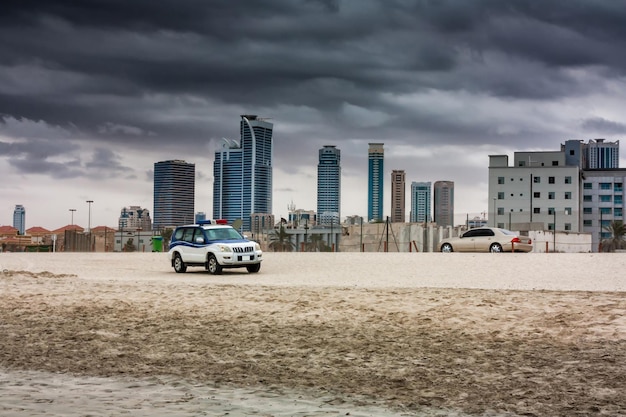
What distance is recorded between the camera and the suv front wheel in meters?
29.5

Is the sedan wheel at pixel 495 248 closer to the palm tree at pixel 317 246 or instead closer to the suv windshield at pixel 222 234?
the suv windshield at pixel 222 234

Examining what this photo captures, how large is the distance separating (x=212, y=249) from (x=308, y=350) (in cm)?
1655

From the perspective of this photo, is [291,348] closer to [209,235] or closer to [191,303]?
[191,303]

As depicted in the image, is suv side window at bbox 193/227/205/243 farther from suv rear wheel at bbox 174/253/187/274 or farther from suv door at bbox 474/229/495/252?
suv door at bbox 474/229/495/252

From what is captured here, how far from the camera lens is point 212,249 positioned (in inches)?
1164

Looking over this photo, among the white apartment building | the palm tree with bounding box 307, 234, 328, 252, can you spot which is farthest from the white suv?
the white apartment building

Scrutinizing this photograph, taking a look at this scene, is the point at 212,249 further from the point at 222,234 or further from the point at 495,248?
the point at 495,248

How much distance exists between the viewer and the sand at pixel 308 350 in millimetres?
9727

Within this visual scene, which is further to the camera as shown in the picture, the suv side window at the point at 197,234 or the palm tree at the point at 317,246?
the palm tree at the point at 317,246

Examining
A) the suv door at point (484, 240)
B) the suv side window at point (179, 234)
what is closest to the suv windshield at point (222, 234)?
the suv side window at point (179, 234)

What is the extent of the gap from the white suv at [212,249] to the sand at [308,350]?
5.54 m

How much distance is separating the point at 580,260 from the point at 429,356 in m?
23.7

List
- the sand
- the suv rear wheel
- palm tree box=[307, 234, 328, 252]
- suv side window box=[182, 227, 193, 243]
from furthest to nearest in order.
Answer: palm tree box=[307, 234, 328, 252] → the suv rear wheel → suv side window box=[182, 227, 193, 243] → the sand

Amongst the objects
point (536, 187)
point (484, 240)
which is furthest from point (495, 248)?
point (536, 187)
